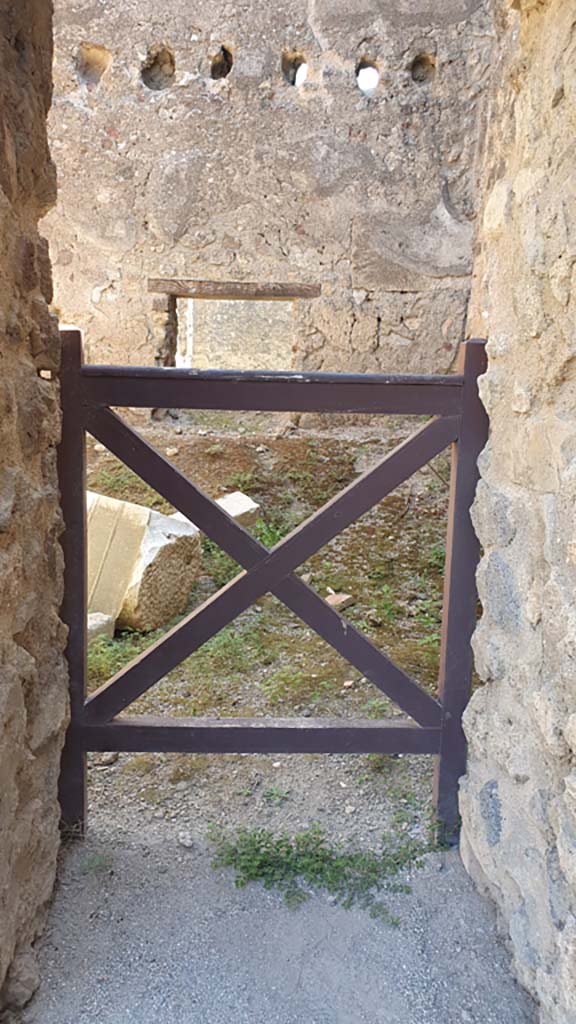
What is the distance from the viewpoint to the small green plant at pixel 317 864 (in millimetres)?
1768

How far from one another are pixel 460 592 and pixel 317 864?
34.8 inches

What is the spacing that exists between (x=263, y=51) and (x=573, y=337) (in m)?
4.39

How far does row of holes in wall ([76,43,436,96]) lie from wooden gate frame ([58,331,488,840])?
12.7 feet

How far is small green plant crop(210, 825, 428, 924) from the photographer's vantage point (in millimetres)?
1768

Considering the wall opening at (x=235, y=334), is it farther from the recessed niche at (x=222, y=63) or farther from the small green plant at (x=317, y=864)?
the small green plant at (x=317, y=864)

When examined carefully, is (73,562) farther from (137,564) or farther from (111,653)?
(137,564)

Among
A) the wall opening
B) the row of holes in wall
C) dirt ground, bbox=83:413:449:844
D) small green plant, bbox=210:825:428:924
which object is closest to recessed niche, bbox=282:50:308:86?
the row of holes in wall

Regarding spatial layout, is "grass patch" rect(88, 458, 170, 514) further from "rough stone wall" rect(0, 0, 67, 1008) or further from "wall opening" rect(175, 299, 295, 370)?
"wall opening" rect(175, 299, 295, 370)

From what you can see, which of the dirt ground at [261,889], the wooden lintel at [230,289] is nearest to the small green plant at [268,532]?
the dirt ground at [261,889]

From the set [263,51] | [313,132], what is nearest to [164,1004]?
[313,132]

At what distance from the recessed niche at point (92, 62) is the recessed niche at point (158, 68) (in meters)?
0.25

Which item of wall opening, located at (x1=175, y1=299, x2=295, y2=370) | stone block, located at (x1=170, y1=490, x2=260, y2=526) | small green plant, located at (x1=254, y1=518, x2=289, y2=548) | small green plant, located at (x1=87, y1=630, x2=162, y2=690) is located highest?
wall opening, located at (x1=175, y1=299, x2=295, y2=370)

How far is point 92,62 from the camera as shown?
4598 millimetres

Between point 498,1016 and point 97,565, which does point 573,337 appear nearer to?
point 498,1016
